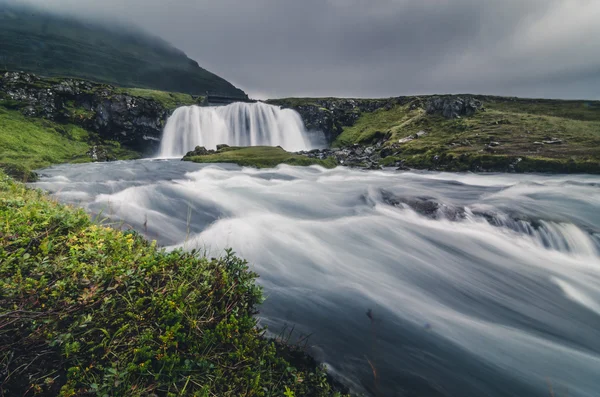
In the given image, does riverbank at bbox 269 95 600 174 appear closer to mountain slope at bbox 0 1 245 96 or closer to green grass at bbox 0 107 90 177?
green grass at bbox 0 107 90 177

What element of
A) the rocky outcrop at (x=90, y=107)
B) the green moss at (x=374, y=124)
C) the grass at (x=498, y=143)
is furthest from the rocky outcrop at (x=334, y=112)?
the rocky outcrop at (x=90, y=107)

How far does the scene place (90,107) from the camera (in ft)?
148

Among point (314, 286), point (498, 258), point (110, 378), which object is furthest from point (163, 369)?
point (498, 258)

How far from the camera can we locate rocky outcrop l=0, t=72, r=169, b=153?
37750 mm

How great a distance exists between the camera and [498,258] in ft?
26.9

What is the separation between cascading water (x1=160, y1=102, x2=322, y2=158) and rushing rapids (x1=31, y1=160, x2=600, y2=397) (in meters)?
40.4

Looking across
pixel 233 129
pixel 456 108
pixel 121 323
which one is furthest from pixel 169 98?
pixel 121 323

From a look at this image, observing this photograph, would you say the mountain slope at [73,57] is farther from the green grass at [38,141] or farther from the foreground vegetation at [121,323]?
the foreground vegetation at [121,323]

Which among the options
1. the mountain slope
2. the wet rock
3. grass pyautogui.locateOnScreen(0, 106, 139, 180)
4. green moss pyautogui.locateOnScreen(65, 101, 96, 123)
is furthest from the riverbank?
the mountain slope

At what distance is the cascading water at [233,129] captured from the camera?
5084cm

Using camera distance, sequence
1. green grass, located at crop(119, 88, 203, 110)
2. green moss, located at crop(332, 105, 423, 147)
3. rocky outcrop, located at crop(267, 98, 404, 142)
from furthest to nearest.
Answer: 1. green grass, located at crop(119, 88, 203, 110)
2. rocky outcrop, located at crop(267, 98, 404, 142)
3. green moss, located at crop(332, 105, 423, 147)

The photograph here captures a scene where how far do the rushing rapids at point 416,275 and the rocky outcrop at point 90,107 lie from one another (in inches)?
1520

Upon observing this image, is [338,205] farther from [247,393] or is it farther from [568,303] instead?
[247,393]

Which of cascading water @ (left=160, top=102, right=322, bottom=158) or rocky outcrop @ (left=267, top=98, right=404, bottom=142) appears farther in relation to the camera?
rocky outcrop @ (left=267, top=98, right=404, bottom=142)
